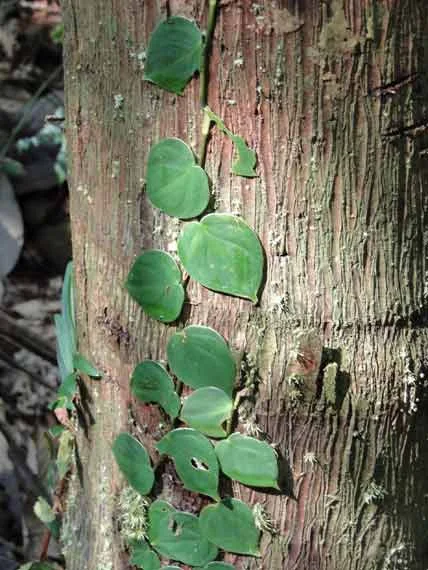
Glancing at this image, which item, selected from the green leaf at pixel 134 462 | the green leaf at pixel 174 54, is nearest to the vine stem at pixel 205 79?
the green leaf at pixel 174 54

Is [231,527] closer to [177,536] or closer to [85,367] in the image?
[177,536]

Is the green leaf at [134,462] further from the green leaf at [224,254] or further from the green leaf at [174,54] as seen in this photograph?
the green leaf at [174,54]

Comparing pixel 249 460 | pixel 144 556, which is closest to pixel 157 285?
pixel 249 460

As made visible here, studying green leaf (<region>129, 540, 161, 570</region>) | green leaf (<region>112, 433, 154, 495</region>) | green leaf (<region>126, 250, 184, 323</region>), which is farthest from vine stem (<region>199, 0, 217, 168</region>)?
green leaf (<region>129, 540, 161, 570</region>)

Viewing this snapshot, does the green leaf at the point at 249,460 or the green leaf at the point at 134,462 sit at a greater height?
the green leaf at the point at 249,460

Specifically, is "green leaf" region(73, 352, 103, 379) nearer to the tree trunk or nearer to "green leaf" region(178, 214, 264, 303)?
the tree trunk
